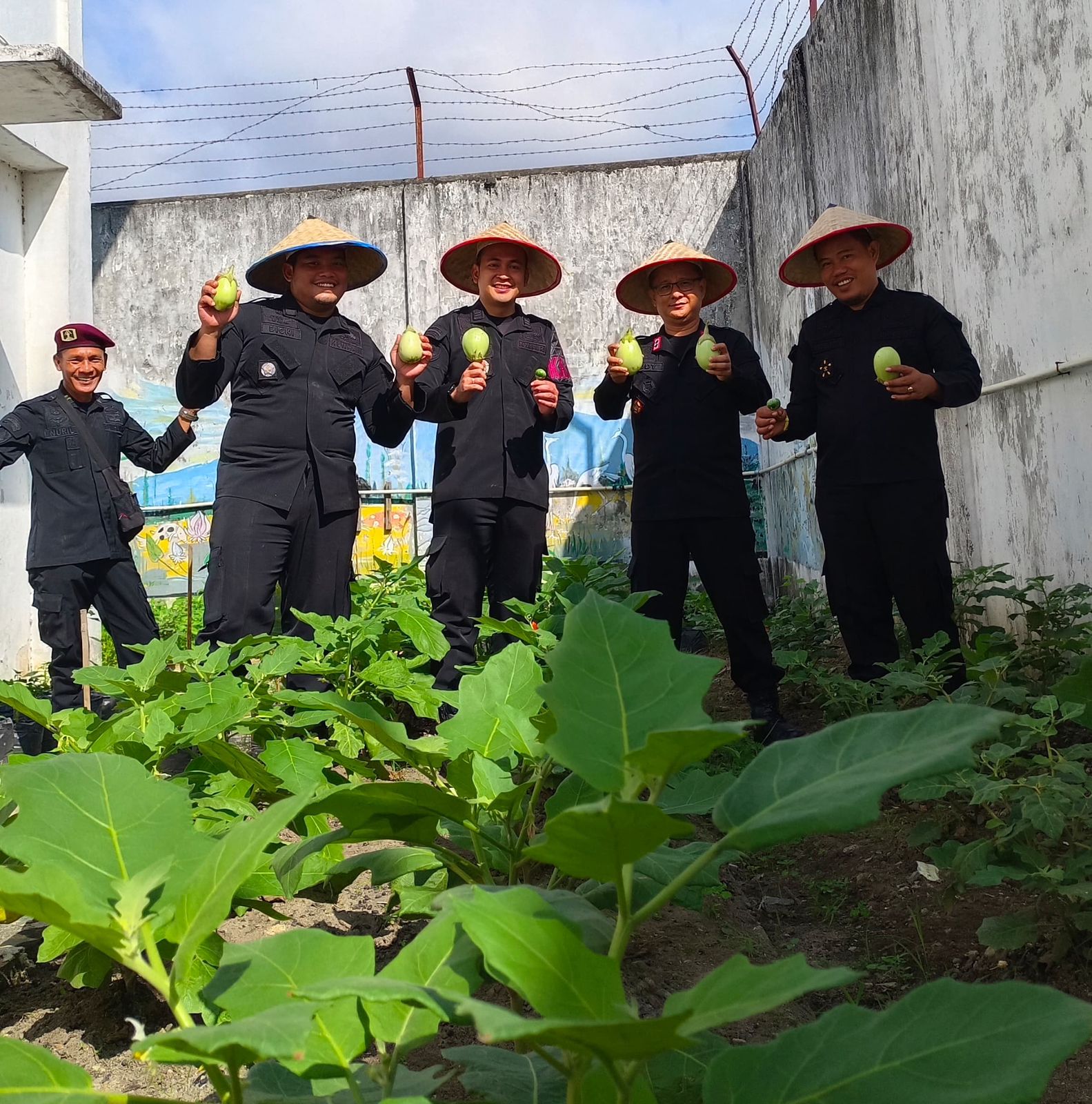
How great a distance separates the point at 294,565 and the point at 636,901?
3.10m

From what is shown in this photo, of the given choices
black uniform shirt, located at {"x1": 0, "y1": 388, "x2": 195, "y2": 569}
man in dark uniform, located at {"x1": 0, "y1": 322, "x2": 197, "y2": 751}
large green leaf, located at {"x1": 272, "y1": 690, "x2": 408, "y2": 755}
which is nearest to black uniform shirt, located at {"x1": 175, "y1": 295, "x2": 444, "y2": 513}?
man in dark uniform, located at {"x1": 0, "y1": 322, "x2": 197, "y2": 751}

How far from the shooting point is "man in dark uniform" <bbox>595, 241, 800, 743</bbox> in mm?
4066

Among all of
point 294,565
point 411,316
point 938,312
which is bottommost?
point 294,565

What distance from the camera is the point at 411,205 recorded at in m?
10.6

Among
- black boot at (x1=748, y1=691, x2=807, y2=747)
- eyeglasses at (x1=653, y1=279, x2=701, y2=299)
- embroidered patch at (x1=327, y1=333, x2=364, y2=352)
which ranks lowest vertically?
black boot at (x1=748, y1=691, x2=807, y2=747)

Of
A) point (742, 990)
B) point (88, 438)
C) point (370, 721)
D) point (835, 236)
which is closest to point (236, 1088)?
point (742, 990)

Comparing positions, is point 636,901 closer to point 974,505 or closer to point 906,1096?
point 906,1096

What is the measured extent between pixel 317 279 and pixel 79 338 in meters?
1.98

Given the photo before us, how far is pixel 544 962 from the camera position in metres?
0.56

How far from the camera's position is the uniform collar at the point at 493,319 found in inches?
171

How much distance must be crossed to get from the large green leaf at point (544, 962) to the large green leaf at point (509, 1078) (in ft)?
0.61

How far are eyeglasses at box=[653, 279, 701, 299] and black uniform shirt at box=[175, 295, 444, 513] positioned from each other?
4.01 ft

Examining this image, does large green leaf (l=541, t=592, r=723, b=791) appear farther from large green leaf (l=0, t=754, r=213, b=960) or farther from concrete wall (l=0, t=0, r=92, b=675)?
concrete wall (l=0, t=0, r=92, b=675)

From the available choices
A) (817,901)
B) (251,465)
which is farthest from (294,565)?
(817,901)
